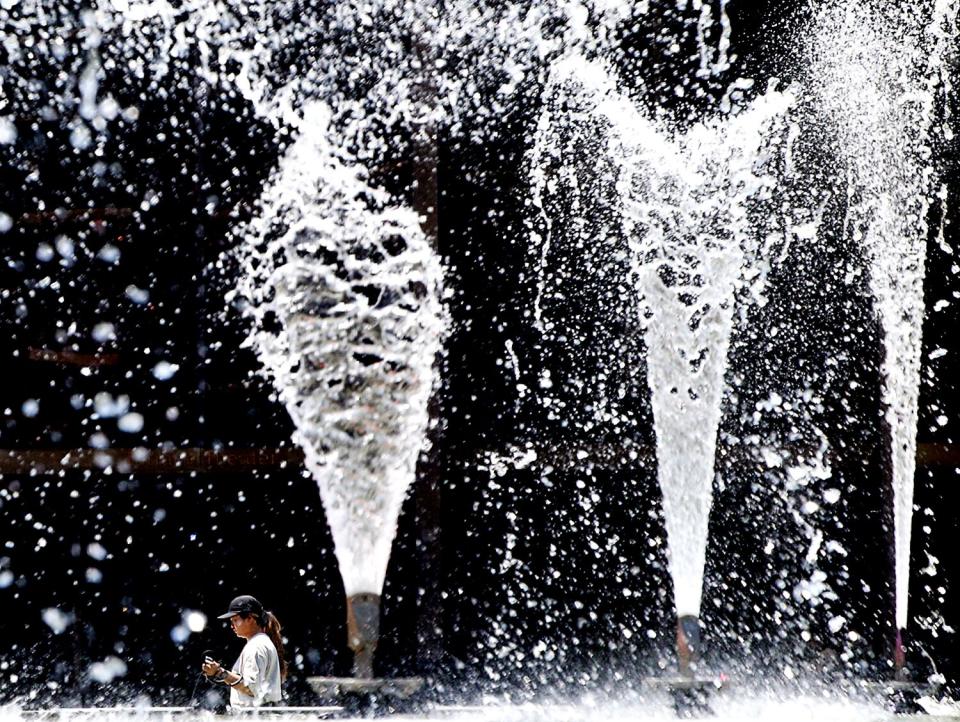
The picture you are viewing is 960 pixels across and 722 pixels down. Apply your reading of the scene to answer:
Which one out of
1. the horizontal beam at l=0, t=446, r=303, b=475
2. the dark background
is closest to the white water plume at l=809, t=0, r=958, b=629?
the dark background

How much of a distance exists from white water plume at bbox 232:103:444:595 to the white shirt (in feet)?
5.23

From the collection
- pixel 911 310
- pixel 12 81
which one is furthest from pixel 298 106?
pixel 911 310

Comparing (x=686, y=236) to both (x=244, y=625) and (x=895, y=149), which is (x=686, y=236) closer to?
(x=895, y=149)

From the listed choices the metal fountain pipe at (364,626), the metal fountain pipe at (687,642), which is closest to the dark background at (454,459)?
the metal fountain pipe at (687,642)

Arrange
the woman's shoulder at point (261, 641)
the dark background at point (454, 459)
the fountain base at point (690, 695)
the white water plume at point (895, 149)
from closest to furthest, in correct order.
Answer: the woman's shoulder at point (261, 641) < the fountain base at point (690, 695) < the white water plume at point (895, 149) < the dark background at point (454, 459)

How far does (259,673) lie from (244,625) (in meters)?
0.22

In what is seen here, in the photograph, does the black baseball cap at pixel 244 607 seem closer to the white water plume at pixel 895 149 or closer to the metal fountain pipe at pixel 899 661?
the metal fountain pipe at pixel 899 661

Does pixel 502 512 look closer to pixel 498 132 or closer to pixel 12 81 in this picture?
pixel 498 132

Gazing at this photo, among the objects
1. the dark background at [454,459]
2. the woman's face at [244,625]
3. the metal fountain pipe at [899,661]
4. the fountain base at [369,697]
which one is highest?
the dark background at [454,459]

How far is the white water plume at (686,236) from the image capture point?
696 cm

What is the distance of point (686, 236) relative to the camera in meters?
7.32

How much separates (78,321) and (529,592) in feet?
13.8

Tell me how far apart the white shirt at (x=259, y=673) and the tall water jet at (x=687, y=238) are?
292 cm

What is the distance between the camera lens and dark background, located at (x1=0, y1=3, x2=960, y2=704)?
291 inches
